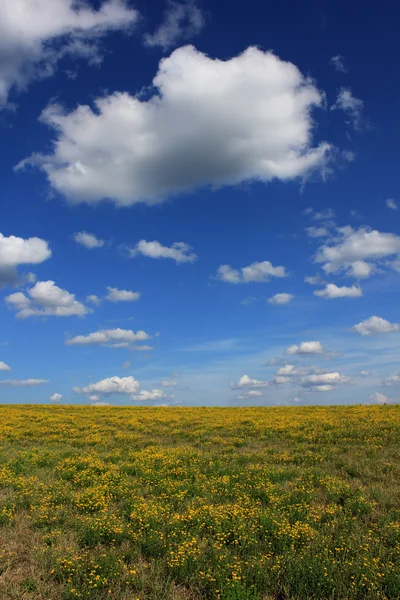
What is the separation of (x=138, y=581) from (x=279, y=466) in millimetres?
9083

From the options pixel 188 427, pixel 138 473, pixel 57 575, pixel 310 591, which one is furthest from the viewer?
pixel 188 427

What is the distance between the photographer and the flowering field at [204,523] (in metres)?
7.81

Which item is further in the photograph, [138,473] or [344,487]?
[138,473]

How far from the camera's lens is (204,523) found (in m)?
10.0

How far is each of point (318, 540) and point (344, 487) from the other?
397cm

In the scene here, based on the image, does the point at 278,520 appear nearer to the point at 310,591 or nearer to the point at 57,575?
the point at 310,591

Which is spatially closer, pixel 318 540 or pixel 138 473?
pixel 318 540

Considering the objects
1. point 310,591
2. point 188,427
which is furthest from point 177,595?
point 188,427

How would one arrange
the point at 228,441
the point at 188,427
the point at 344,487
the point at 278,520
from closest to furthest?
the point at 278,520 → the point at 344,487 → the point at 228,441 → the point at 188,427

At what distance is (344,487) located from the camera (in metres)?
12.6

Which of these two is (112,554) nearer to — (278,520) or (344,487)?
(278,520)

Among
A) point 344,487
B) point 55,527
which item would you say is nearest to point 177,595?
point 55,527

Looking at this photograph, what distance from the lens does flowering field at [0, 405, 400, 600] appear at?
781 centimetres

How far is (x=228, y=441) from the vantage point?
72.2ft
